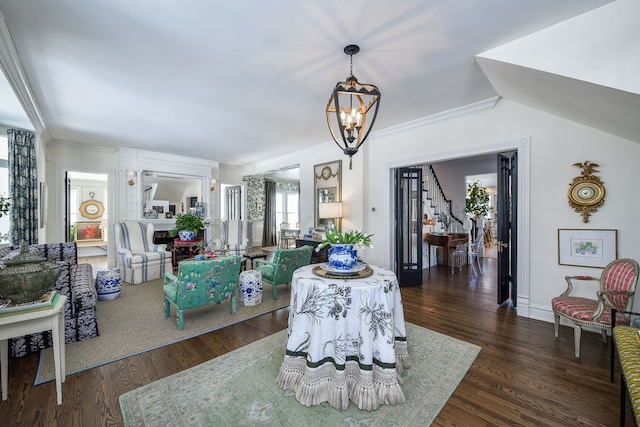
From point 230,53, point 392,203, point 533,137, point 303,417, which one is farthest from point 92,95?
point 533,137

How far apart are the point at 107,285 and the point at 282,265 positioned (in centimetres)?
262

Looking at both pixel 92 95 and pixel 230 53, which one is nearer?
pixel 230 53

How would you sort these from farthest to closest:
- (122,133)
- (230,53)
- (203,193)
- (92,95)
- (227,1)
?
1. (203,193)
2. (122,133)
3. (92,95)
4. (230,53)
5. (227,1)

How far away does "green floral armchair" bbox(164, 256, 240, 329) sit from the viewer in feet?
9.18

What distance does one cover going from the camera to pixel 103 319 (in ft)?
10.3

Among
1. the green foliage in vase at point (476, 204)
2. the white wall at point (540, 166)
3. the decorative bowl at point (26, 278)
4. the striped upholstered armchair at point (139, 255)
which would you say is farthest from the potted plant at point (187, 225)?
the green foliage in vase at point (476, 204)

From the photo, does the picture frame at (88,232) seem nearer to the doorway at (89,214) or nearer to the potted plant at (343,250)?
the doorway at (89,214)

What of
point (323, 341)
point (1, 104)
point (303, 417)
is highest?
point (1, 104)

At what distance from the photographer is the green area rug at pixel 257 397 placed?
1.60 meters

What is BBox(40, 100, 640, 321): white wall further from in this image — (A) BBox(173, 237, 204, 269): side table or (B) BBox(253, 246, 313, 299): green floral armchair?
(A) BBox(173, 237, 204, 269): side table

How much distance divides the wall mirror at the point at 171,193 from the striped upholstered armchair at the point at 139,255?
1413mm

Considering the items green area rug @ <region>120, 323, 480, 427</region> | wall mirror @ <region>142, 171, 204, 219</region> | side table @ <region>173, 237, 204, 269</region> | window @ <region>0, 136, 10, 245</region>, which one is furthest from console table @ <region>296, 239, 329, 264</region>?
window @ <region>0, 136, 10, 245</region>

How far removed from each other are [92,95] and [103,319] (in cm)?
289

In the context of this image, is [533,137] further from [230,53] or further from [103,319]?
[103,319]
